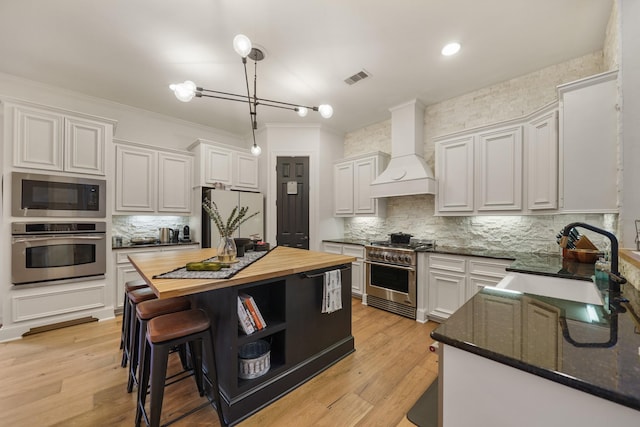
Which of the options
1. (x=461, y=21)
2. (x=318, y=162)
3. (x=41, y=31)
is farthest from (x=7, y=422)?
(x=461, y=21)

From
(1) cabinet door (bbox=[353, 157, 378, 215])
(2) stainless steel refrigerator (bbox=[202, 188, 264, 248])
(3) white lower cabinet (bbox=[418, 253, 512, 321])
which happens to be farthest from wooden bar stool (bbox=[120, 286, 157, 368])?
(1) cabinet door (bbox=[353, 157, 378, 215])

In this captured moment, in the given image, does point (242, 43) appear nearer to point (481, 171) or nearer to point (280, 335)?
point (280, 335)

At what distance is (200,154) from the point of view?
4102 mm

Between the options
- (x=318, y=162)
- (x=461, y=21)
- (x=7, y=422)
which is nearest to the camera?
(x=7, y=422)

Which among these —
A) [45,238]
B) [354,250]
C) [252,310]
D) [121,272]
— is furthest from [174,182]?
[252,310]

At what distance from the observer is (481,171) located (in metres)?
3.06

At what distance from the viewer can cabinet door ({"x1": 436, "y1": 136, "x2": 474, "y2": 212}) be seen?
316 cm

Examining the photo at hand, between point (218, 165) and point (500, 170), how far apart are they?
163 inches

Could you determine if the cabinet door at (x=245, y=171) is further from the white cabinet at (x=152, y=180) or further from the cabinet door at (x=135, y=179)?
the cabinet door at (x=135, y=179)

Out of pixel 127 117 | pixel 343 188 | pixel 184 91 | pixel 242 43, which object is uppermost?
pixel 127 117

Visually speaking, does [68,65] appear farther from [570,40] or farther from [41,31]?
[570,40]

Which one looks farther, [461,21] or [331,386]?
[461,21]

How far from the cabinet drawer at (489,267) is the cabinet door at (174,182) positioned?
4.30 metres

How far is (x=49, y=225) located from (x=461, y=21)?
487 cm
